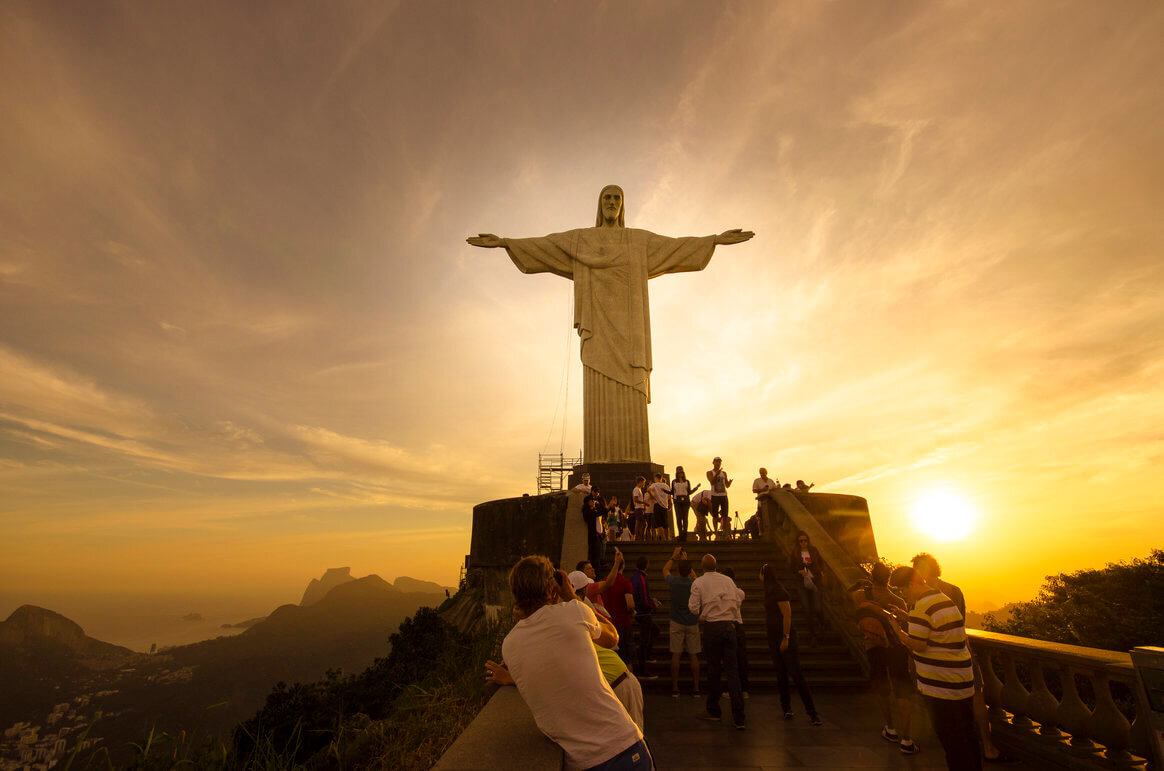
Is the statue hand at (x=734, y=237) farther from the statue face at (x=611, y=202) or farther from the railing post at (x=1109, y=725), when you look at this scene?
the railing post at (x=1109, y=725)

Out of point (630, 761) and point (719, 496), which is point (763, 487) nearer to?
point (719, 496)

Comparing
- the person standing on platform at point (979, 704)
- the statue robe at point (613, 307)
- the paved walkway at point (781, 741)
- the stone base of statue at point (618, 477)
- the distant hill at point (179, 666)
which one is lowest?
the distant hill at point (179, 666)

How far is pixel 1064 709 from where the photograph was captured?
4.46 m

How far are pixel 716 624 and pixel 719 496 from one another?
6419 mm

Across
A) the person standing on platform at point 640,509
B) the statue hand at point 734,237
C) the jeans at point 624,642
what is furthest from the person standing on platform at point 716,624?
the statue hand at point 734,237

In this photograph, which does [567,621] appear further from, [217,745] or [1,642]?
[1,642]

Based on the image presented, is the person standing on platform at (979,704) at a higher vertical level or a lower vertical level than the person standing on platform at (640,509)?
lower

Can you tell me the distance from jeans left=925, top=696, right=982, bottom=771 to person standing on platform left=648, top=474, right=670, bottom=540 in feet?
26.1

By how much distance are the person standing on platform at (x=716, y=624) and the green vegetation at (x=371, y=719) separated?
2280mm

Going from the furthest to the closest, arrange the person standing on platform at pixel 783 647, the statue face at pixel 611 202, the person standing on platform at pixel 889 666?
the statue face at pixel 611 202 < the person standing on platform at pixel 783 647 < the person standing on platform at pixel 889 666

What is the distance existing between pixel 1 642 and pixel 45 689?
31.1 ft

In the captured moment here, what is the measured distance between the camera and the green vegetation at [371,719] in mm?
4520

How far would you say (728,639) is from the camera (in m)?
5.86

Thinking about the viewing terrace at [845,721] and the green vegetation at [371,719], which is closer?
the viewing terrace at [845,721]
